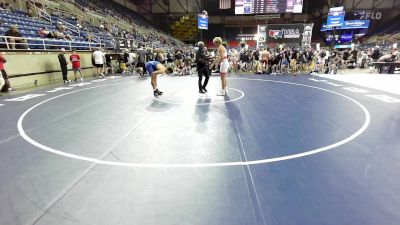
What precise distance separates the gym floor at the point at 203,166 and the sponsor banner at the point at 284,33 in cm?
1456

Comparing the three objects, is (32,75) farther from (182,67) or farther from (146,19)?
(146,19)

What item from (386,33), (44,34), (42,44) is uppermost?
(386,33)

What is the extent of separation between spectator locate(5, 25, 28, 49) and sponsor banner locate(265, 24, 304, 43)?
1633cm

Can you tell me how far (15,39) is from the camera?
11.1 meters

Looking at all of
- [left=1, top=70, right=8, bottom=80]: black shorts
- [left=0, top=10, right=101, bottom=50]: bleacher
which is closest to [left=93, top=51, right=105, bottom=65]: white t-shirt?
[left=0, top=10, right=101, bottom=50]: bleacher

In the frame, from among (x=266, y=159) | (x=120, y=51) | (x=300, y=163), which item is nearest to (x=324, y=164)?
(x=300, y=163)

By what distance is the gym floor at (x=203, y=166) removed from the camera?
2.33 metres

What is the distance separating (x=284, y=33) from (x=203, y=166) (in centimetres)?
1890

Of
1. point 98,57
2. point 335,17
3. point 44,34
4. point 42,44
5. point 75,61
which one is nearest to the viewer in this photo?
point 42,44

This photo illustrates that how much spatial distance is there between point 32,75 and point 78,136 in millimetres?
9295

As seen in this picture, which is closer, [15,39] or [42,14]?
[15,39]

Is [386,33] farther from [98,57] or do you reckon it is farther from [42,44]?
[42,44]

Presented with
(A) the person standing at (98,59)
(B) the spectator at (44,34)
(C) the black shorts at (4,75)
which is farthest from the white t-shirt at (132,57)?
(C) the black shorts at (4,75)

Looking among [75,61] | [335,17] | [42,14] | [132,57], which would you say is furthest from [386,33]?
[42,14]
